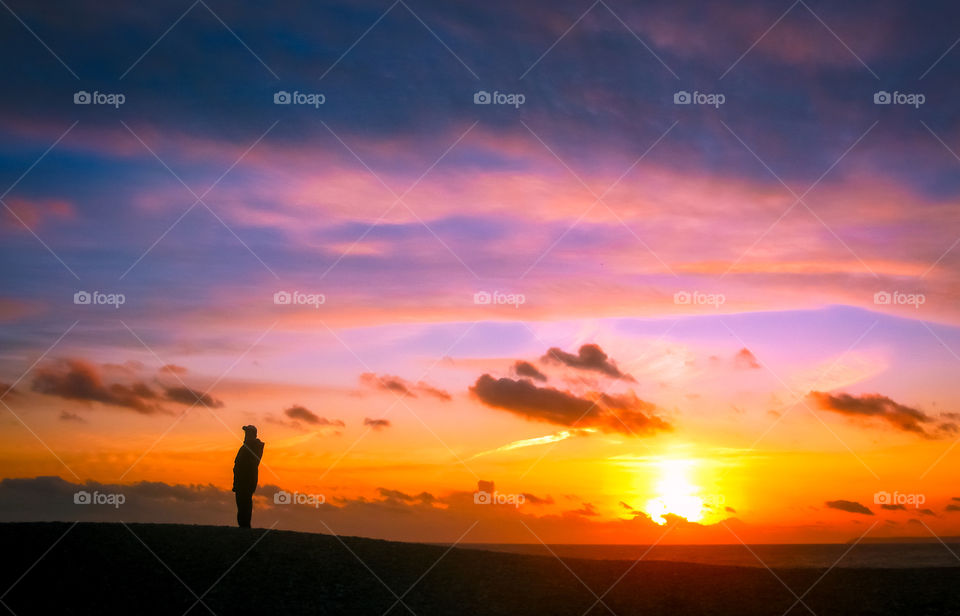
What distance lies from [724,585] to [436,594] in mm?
8577

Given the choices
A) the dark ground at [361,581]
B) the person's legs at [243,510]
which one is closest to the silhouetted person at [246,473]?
the person's legs at [243,510]

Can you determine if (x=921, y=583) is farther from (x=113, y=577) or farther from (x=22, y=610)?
(x=22, y=610)

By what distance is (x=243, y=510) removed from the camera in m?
30.1

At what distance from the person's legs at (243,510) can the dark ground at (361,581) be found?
2.82 m

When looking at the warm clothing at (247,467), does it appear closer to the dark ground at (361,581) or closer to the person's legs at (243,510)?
the person's legs at (243,510)

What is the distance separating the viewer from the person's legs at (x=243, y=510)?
98.9ft

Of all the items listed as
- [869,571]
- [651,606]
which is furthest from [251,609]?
[869,571]

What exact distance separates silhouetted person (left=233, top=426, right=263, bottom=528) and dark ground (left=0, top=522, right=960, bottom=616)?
286cm

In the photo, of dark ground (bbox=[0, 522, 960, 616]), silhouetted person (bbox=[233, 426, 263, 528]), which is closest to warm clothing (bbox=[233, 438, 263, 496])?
silhouetted person (bbox=[233, 426, 263, 528])

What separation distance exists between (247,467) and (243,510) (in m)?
1.53

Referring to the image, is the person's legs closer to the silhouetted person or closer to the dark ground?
the silhouetted person

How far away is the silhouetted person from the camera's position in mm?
30156

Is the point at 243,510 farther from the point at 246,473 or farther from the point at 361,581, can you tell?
the point at 361,581

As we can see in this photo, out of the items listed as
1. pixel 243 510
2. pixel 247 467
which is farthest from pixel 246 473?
pixel 243 510
